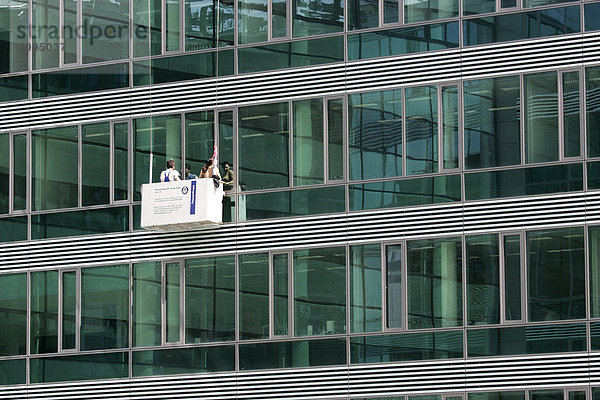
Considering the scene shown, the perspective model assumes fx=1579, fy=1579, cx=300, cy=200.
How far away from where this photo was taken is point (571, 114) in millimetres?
38562

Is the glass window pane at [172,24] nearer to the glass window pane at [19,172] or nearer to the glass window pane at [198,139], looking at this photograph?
the glass window pane at [198,139]

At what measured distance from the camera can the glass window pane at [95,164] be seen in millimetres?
44125

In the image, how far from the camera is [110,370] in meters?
43.2

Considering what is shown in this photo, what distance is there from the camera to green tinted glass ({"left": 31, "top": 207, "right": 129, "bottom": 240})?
43.6m

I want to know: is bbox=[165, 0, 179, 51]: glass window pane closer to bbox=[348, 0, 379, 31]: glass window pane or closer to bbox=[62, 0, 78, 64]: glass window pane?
bbox=[62, 0, 78, 64]: glass window pane

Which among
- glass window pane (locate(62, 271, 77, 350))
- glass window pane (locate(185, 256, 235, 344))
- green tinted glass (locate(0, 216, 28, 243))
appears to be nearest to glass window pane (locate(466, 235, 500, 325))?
glass window pane (locate(185, 256, 235, 344))

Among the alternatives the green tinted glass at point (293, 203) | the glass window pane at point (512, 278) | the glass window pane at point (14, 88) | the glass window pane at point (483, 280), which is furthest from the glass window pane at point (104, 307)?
the glass window pane at point (512, 278)

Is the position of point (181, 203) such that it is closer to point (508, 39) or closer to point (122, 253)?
point (122, 253)

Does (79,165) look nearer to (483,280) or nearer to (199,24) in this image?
(199,24)

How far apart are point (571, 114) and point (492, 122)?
202 centimetres

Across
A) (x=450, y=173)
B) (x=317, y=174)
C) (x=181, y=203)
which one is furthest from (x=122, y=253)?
(x=450, y=173)

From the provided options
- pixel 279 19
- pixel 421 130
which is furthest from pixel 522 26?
pixel 279 19

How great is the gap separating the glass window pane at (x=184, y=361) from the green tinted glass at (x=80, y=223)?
142 inches

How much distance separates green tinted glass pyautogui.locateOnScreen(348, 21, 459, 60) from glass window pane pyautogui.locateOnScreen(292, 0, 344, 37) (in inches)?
25.6
